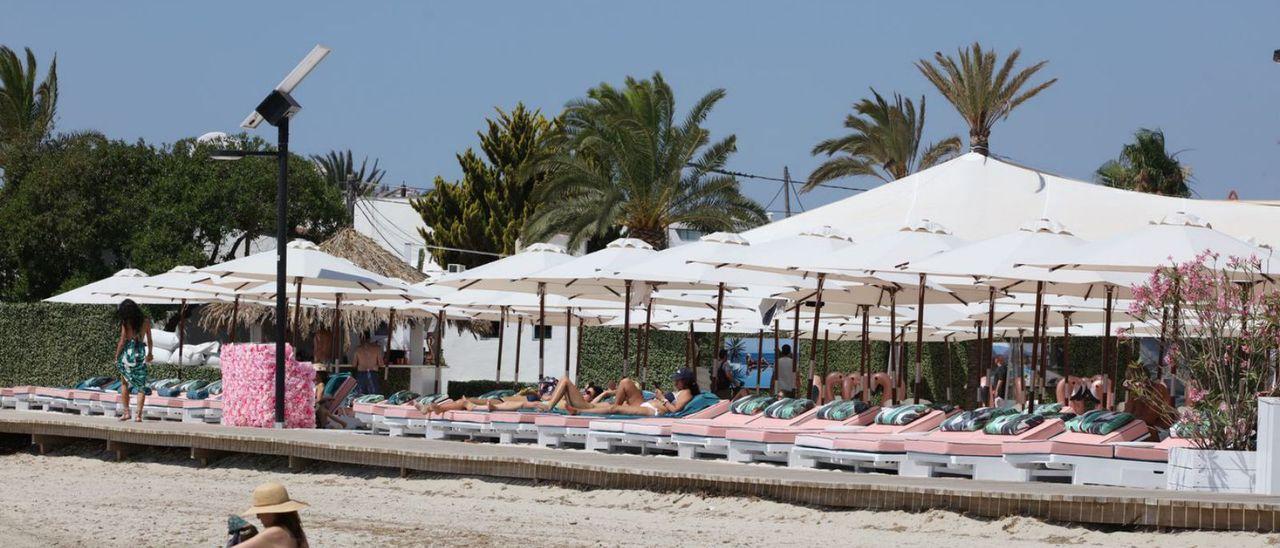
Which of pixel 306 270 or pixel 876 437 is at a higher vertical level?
pixel 306 270

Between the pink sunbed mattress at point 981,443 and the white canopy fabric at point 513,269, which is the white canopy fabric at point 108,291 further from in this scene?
the pink sunbed mattress at point 981,443

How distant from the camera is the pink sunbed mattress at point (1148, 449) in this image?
1221 cm

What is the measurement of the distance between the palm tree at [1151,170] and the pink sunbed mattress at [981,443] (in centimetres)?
2786

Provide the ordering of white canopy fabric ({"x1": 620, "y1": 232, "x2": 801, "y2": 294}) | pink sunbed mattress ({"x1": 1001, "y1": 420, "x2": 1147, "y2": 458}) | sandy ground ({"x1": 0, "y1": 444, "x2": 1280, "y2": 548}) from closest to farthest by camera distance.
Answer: sandy ground ({"x1": 0, "y1": 444, "x2": 1280, "y2": 548})
pink sunbed mattress ({"x1": 1001, "y1": 420, "x2": 1147, "y2": 458})
white canopy fabric ({"x1": 620, "y1": 232, "x2": 801, "y2": 294})

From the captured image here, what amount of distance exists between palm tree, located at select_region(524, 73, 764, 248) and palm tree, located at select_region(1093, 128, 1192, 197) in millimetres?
9893

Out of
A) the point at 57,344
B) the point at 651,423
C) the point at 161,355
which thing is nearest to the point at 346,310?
the point at 161,355

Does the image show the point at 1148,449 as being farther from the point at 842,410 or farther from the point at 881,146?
the point at 881,146

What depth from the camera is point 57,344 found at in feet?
113

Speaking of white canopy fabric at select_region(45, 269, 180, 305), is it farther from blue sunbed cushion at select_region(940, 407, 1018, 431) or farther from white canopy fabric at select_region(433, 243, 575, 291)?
blue sunbed cushion at select_region(940, 407, 1018, 431)

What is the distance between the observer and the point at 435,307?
28.6m

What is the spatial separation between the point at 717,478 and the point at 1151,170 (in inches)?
1210

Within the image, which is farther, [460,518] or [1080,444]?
[460,518]

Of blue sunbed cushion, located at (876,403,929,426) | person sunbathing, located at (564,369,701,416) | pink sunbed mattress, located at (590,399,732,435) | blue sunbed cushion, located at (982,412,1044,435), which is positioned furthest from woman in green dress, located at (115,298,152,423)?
blue sunbed cushion, located at (982,412,1044,435)

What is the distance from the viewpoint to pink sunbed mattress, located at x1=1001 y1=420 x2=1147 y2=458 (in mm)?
12508
